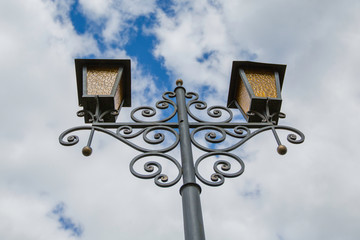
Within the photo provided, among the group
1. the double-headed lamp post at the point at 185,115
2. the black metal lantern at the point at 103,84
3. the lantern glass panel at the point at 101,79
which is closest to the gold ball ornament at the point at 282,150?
the double-headed lamp post at the point at 185,115

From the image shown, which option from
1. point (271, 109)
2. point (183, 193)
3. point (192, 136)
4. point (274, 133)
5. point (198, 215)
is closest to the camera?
point (198, 215)

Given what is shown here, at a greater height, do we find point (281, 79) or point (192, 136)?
point (281, 79)

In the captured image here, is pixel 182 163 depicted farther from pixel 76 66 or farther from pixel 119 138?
pixel 76 66

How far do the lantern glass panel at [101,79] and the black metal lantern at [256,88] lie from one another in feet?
3.99

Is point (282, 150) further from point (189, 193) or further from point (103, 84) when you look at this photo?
point (103, 84)

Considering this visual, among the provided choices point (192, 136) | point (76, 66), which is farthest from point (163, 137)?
point (76, 66)

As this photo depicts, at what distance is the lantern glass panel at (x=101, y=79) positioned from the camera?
3.80 metres

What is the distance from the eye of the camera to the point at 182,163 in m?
3.02

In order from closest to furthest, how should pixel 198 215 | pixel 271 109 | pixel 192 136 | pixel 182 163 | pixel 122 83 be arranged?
1. pixel 198 215
2. pixel 182 163
3. pixel 192 136
4. pixel 271 109
5. pixel 122 83

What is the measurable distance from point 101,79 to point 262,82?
1.57 m

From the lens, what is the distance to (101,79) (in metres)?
3.92

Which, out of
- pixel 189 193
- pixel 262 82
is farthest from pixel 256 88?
pixel 189 193

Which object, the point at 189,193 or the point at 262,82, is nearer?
the point at 189,193

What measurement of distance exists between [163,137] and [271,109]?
115 cm
